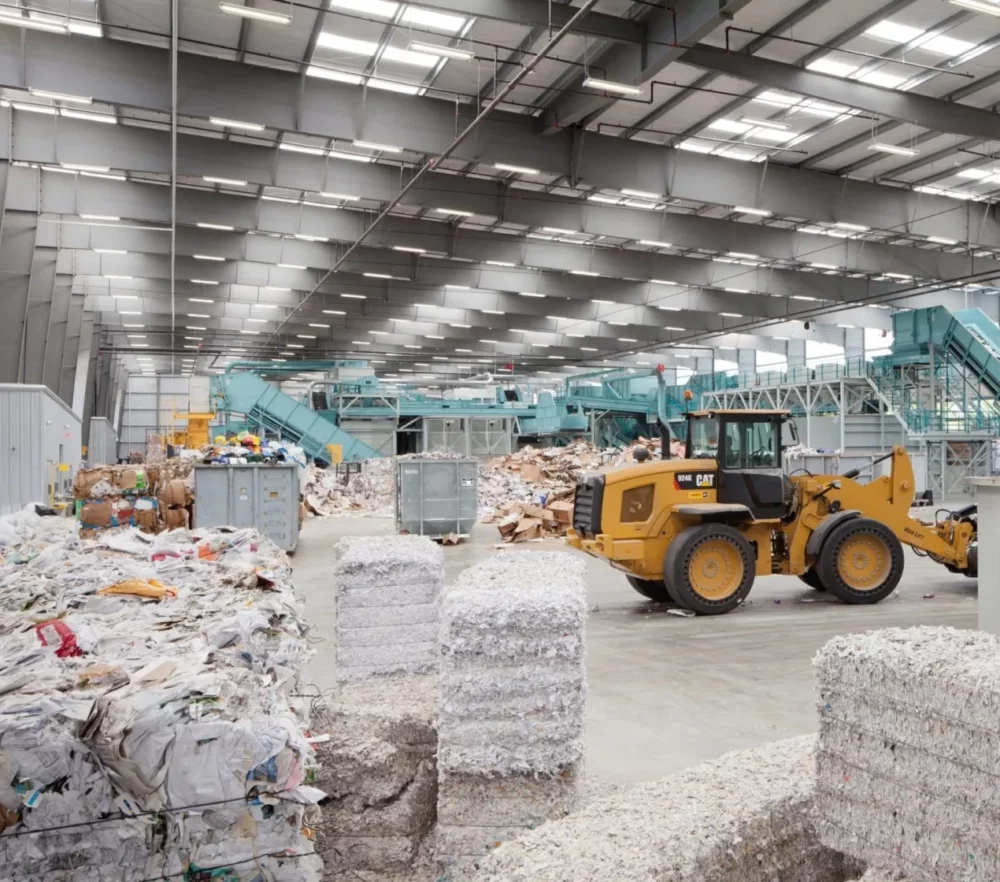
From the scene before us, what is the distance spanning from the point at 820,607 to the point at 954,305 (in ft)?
79.5

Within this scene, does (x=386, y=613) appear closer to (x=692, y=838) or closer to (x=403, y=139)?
(x=692, y=838)

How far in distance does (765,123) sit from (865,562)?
8124mm

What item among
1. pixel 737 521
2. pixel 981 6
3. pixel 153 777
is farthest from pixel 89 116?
pixel 153 777

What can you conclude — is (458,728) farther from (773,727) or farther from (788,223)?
(788,223)

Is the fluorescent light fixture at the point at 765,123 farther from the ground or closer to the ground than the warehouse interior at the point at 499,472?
farther from the ground

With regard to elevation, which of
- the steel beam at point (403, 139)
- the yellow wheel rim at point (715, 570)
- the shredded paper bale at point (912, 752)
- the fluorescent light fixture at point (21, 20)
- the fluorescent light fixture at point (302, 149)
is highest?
the fluorescent light fixture at point (302, 149)

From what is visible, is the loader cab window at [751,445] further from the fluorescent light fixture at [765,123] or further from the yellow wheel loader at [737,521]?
the fluorescent light fixture at [765,123]

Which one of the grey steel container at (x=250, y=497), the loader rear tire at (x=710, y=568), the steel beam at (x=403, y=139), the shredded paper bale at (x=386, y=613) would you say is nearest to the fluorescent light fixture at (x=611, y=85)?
the steel beam at (x=403, y=139)

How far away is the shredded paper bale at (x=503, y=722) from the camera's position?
3725 mm

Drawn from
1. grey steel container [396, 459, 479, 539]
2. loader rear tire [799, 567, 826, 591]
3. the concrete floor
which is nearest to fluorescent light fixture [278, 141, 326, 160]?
grey steel container [396, 459, 479, 539]

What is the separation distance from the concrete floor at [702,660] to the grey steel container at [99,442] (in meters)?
17.8

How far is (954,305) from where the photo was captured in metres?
30.5

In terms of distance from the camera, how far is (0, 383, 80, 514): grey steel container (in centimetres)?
1479

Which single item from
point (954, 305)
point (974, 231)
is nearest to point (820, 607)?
point (974, 231)
